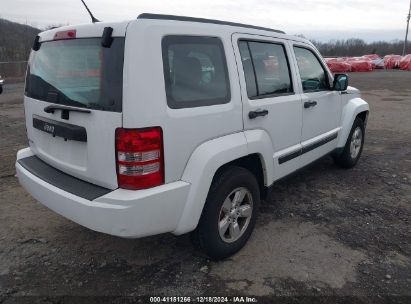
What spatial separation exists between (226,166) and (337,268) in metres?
1.22

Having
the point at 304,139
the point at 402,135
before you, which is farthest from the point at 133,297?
the point at 402,135

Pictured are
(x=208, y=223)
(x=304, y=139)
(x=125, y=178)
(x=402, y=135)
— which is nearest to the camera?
(x=125, y=178)

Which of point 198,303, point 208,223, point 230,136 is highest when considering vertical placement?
point 230,136

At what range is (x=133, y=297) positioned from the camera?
2.60 metres

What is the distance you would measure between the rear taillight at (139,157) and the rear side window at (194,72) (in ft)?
0.94

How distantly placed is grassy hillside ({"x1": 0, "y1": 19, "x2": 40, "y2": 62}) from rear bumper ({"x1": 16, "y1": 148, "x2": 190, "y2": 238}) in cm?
2155

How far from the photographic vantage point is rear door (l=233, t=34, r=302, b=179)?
3.03 m

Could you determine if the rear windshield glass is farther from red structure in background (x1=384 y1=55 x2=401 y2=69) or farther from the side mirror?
red structure in background (x1=384 y1=55 x2=401 y2=69)

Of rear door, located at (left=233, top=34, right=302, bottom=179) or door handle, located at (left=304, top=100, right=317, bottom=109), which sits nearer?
rear door, located at (left=233, top=34, right=302, bottom=179)

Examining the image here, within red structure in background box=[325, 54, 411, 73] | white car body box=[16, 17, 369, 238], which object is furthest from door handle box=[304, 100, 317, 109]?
red structure in background box=[325, 54, 411, 73]

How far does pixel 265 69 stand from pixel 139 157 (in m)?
1.62

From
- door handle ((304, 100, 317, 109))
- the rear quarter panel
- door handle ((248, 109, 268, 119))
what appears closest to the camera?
the rear quarter panel

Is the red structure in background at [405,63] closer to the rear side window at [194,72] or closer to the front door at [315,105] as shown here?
the front door at [315,105]

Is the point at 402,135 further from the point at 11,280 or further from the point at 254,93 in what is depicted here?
the point at 11,280
